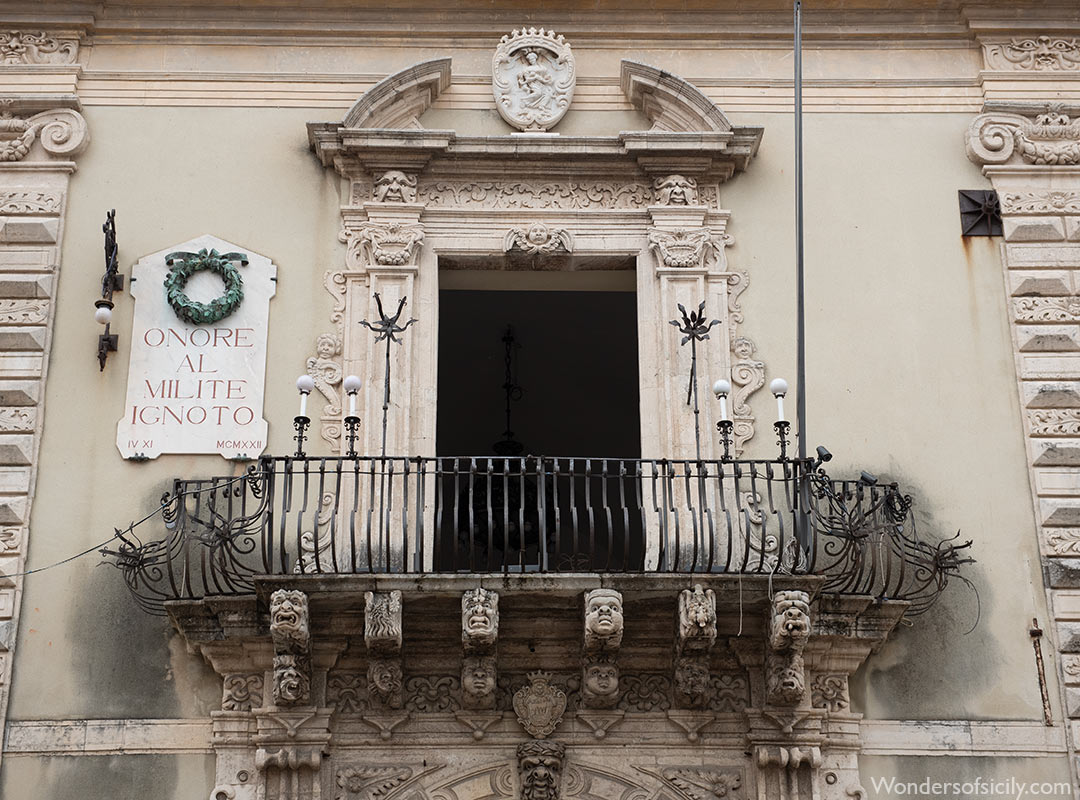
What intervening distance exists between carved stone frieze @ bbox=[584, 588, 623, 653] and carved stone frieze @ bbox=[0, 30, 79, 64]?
521 cm

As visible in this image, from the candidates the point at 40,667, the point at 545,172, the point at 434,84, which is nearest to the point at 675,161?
the point at 545,172

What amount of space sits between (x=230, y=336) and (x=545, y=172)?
Answer: 89.8 inches

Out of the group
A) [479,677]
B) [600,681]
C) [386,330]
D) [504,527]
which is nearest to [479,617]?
[479,677]

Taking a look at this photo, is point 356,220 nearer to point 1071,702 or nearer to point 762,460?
point 762,460

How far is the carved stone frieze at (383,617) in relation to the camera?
31.8 feet

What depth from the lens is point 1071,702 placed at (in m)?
10.2

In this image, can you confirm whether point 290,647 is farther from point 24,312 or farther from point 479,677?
point 24,312

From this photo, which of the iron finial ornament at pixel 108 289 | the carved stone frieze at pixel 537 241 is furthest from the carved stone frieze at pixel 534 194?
the iron finial ornament at pixel 108 289

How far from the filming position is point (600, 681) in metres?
10.0

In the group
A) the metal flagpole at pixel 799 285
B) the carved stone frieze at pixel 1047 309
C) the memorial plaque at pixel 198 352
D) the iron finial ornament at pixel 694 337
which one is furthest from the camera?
the carved stone frieze at pixel 1047 309

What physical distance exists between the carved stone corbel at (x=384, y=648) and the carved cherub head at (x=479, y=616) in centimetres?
37

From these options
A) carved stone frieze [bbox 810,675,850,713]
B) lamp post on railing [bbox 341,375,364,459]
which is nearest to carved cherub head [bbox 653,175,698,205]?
lamp post on railing [bbox 341,375,364,459]

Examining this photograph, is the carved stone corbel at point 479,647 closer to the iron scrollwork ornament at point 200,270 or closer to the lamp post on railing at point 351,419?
the lamp post on railing at point 351,419

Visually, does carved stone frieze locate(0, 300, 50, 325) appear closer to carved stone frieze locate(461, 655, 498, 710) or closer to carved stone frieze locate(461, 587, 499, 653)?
carved stone frieze locate(461, 587, 499, 653)
